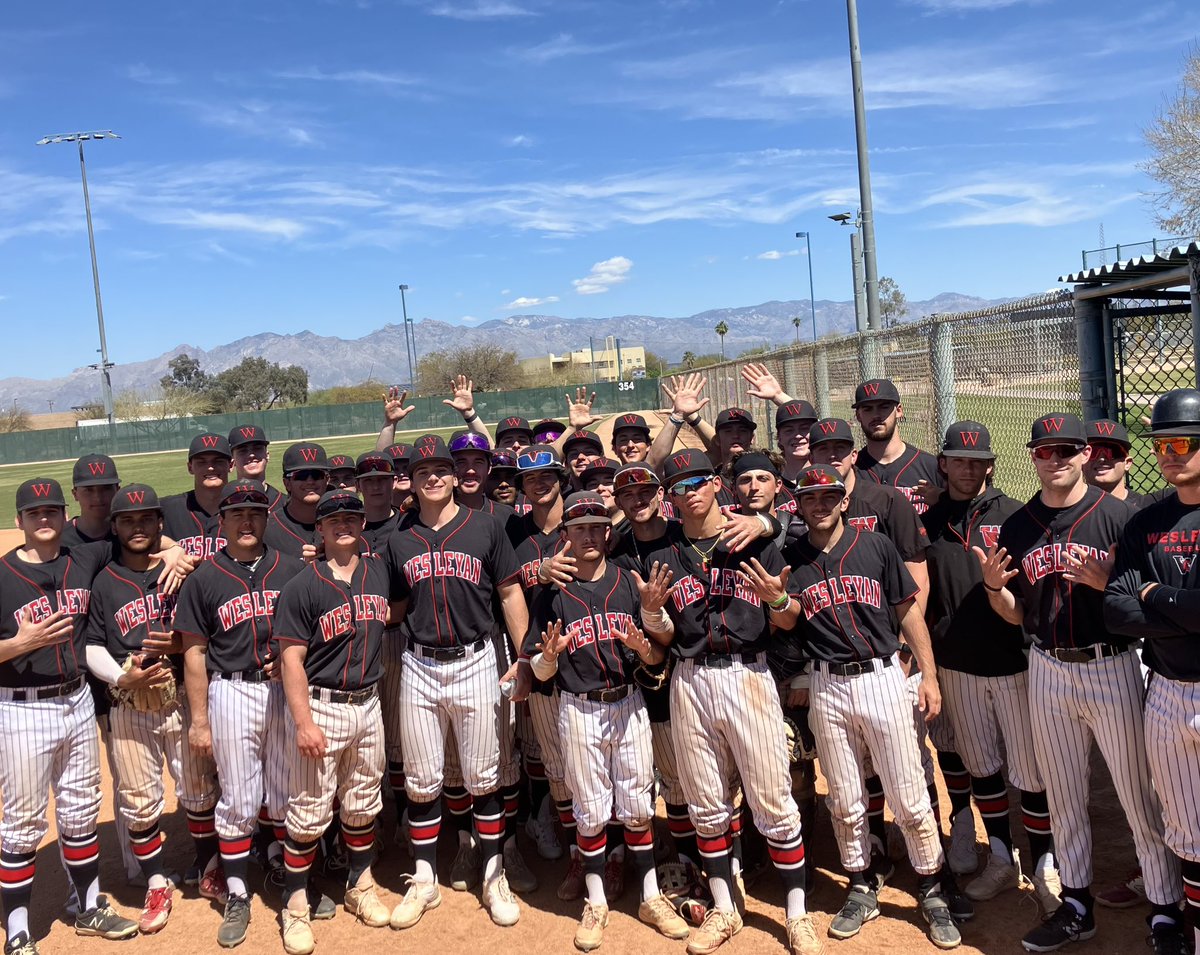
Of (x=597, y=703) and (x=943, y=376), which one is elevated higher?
(x=943, y=376)

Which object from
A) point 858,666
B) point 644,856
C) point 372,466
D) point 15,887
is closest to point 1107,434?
point 858,666

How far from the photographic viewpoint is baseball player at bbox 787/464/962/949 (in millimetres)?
3805

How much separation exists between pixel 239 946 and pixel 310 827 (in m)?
0.59

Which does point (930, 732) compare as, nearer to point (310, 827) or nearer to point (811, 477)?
point (811, 477)

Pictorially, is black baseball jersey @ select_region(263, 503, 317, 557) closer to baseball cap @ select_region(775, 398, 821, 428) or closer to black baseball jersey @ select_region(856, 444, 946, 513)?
baseball cap @ select_region(775, 398, 821, 428)

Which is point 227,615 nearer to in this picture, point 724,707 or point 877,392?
point 724,707

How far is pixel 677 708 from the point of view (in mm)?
4035

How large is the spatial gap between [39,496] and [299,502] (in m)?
1.25

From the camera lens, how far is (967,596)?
416 centimetres

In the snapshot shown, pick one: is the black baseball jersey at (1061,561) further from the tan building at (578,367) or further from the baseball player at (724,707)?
the tan building at (578,367)

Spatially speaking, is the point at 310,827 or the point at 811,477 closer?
the point at 811,477

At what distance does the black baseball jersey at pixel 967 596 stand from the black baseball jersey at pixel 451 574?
6.48ft

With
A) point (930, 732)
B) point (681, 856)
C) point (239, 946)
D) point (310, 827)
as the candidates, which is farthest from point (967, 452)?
point (239, 946)

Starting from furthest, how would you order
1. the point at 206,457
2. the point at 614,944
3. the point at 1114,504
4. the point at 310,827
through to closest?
the point at 206,457 < the point at 310,827 < the point at 614,944 < the point at 1114,504
